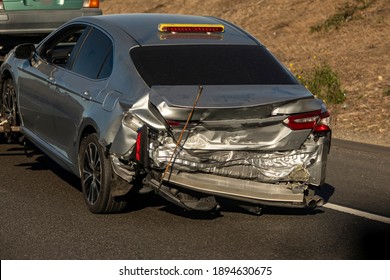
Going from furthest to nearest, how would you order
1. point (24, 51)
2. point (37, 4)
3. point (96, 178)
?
point (37, 4) < point (24, 51) < point (96, 178)

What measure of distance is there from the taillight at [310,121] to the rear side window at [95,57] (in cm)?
169

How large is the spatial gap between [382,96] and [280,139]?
9.31 m

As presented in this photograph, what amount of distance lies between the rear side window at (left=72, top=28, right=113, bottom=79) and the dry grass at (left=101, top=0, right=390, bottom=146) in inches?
245

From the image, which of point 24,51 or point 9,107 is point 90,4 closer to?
point 9,107

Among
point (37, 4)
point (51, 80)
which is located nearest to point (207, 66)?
point (51, 80)

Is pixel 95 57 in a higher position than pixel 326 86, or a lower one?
higher

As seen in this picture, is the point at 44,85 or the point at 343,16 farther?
the point at 343,16

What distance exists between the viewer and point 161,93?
7.76 metres

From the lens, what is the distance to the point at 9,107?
36.1 ft

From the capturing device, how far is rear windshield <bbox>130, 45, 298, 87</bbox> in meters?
8.24

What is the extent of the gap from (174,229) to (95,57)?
1.91 metres

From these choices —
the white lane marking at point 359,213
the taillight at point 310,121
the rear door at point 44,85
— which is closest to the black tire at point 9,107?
the rear door at point 44,85

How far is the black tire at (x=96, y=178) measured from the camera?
8125 millimetres

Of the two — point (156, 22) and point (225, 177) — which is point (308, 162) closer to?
point (225, 177)
